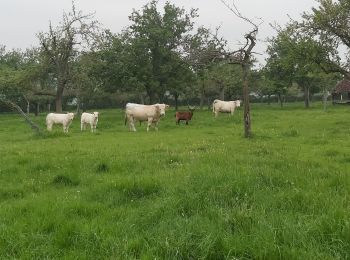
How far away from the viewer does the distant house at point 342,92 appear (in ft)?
250

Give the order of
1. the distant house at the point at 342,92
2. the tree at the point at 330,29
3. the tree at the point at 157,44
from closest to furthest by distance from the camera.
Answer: the tree at the point at 330,29, the tree at the point at 157,44, the distant house at the point at 342,92

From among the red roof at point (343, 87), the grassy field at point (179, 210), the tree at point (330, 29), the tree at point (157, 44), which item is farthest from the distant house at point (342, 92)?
the grassy field at point (179, 210)

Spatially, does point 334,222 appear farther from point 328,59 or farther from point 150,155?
point 328,59

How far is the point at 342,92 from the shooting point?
79562 mm

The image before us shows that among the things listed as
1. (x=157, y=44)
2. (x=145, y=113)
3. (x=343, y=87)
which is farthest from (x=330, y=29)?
(x=343, y=87)

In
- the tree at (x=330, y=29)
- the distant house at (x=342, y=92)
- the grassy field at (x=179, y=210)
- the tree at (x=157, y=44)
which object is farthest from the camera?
the distant house at (x=342, y=92)

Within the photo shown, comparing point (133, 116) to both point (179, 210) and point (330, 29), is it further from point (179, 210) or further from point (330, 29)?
point (179, 210)

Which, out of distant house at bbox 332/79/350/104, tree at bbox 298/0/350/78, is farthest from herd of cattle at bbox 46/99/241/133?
distant house at bbox 332/79/350/104

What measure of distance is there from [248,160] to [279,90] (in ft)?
185

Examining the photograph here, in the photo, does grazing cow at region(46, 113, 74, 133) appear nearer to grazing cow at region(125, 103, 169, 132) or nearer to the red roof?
grazing cow at region(125, 103, 169, 132)

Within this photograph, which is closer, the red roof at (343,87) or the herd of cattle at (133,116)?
the herd of cattle at (133,116)

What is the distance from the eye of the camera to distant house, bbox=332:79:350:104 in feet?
250

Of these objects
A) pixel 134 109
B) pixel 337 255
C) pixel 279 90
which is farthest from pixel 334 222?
pixel 279 90

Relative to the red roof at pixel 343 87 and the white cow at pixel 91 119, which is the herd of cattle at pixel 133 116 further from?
the red roof at pixel 343 87
